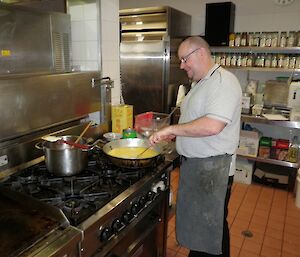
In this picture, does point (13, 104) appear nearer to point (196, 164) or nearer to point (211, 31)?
point (196, 164)

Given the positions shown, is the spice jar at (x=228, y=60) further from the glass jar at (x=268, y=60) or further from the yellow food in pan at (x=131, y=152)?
the yellow food in pan at (x=131, y=152)

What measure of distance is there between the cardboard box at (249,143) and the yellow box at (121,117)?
169 cm

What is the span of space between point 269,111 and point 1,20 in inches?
112

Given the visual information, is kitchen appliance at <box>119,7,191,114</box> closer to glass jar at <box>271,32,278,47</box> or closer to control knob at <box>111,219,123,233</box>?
glass jar at <box>271,32,278,47</box>

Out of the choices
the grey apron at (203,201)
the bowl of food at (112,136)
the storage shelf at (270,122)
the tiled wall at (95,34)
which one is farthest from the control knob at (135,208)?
the storage shelf at (270,122)

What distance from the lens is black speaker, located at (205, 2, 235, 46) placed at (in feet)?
10.6

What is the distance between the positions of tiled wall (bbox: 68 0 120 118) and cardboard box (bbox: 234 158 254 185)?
2.01 m

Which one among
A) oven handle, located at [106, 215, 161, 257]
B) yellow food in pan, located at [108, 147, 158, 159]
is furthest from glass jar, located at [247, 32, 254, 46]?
oven handle, located at [106, 215, 161, 257]

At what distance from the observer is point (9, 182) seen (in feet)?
4.29

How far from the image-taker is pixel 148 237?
159 cm

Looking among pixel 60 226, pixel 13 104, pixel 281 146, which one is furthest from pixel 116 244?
pixel 281 146

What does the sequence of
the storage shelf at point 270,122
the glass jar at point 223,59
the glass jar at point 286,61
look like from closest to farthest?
1. the storage shelf at point 270,122
2. the glass jar at point 286,61
3. the glass jar at point 223,59

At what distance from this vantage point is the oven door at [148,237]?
137 centimetres

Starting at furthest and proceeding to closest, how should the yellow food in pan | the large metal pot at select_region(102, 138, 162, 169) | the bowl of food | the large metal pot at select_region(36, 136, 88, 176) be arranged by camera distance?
the bowl of food → the yellow food in pan → the large metal pot at select_region(102, 138, 162, 169) → the large metal pot at select_region(36, 136, 88, 176)
